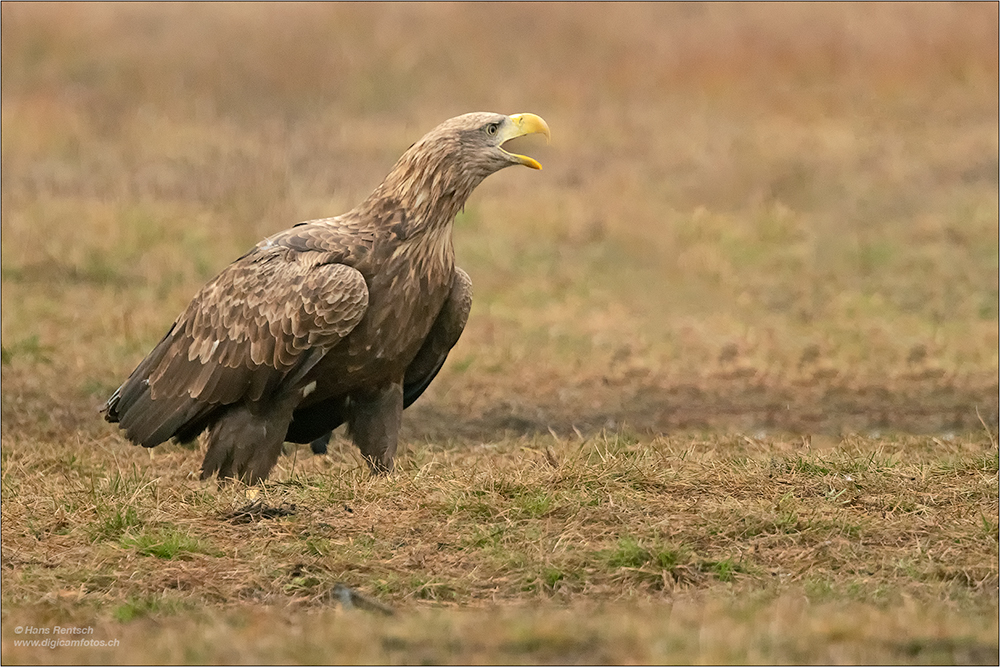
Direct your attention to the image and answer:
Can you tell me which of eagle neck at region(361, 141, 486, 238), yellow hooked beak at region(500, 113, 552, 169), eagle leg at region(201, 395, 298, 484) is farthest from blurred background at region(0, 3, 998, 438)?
yellow hooked beak at region(500, 113, 552, 169)

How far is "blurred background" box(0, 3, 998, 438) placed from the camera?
458 inches

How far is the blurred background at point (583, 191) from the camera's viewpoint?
38.1 ft

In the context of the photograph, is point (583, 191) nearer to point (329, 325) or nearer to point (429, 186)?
point (429, 186)

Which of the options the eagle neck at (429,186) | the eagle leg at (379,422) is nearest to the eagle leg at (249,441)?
the eagle leg at (379,422)

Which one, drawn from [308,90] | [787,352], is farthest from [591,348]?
[308,90]

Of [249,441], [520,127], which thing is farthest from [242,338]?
[520,127]

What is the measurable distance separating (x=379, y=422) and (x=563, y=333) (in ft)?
18.9

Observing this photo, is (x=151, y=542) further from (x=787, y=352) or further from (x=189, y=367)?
(x=787, y=352)

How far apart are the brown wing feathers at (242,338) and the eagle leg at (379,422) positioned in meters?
0.53

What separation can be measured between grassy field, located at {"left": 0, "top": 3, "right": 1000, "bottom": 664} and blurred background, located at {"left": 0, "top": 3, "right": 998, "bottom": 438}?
62 millimetres

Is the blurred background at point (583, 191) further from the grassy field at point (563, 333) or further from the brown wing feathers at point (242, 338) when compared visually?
the brown wing feathers at point (242, 338)

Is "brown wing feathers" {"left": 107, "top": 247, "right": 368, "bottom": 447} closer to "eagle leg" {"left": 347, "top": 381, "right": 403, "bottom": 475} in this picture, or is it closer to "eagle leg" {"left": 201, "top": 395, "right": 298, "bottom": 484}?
"eagle leg" {"left": 201, "top": 395, "right": 298, "bottom": 484}

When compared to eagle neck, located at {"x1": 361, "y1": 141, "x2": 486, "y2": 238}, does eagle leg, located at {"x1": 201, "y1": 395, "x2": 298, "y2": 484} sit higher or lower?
lower

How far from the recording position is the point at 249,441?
7.60 m
